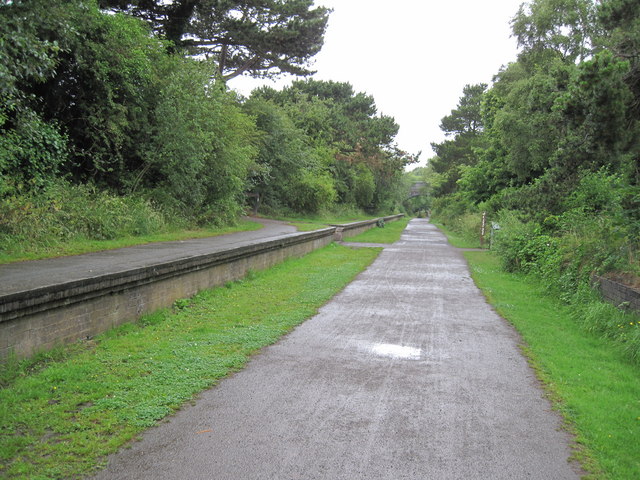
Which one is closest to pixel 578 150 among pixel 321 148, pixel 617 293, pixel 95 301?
pixel 617 293

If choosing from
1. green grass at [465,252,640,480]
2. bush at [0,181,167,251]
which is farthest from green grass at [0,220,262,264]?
green grass at [465,252,640,480]

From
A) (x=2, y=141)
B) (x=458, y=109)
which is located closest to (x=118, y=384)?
(x=2, y=141)

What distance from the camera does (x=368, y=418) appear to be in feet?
13.0

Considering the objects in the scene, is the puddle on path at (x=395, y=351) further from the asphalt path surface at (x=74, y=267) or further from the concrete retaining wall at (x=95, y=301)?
the asphalt path surface at (x=74, y=267)

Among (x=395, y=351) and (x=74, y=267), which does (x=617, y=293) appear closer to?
(x=395, y=351)

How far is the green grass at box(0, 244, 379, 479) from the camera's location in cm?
326

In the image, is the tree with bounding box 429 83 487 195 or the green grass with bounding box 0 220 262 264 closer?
the green grass with bounding box 0 220 262 264

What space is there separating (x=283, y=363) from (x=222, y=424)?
1643 mm

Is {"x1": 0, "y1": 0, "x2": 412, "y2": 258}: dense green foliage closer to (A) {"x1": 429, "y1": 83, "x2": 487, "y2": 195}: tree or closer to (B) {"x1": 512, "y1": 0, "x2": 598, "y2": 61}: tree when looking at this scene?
(B) {"x1": 512, "y1": 0, "x2": 598, "y2": 61}: tree

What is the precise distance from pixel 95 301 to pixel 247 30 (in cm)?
1981

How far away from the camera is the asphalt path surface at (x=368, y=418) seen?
10.4 ft

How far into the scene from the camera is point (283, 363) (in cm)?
537

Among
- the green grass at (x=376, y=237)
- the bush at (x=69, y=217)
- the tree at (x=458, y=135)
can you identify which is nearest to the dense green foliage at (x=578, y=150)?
the green grass at (x=376, y=237)

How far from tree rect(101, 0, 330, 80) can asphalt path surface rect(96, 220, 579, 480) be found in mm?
17330
